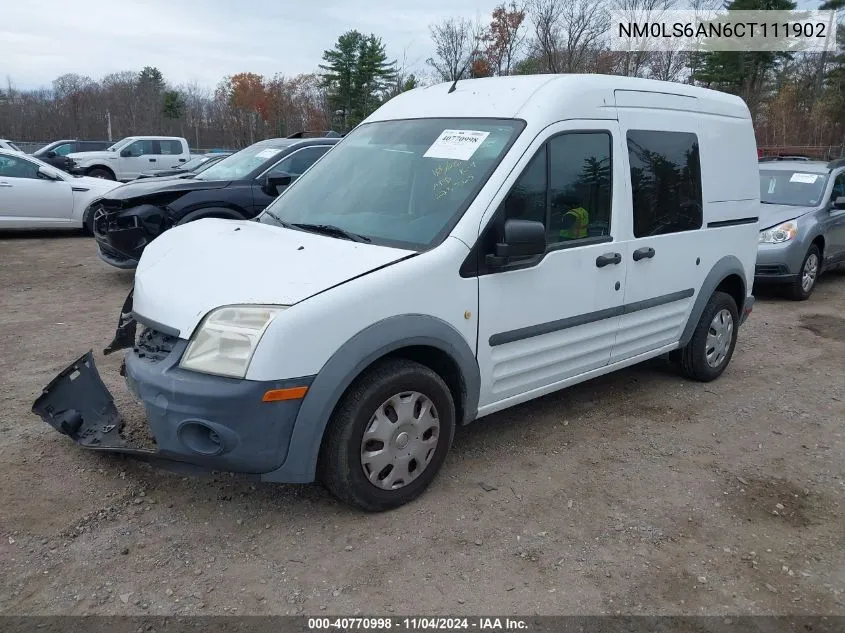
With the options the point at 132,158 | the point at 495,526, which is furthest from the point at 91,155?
the point at 495,526

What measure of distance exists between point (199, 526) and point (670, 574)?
2134 millimetres

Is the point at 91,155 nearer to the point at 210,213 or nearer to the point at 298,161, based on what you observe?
the point at 298,161

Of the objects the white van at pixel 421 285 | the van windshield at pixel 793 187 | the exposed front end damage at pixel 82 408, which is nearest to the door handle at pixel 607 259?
the white van at pixel 421 285

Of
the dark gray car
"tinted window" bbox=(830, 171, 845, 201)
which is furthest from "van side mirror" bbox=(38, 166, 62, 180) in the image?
"tinted window" bbox=(830, 171, 845, 201)

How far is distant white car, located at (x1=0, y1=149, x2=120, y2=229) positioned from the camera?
36.9 feet

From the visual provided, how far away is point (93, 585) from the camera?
2.73m

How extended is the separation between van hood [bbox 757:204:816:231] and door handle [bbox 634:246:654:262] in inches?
185

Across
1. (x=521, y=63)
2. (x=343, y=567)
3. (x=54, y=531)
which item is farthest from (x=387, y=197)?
(x=521, y=63)

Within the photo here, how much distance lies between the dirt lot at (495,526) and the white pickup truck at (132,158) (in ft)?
59.7

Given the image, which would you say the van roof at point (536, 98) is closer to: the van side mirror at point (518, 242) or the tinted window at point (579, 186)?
the tinted window at point (579, 186)

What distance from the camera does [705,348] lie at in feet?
17.0

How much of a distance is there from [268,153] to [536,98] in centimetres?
559

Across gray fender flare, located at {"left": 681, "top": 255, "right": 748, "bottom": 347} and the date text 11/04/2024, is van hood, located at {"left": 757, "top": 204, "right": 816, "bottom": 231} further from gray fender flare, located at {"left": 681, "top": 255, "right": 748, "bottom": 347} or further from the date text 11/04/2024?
the date text 11/04/2024

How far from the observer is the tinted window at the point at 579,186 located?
3770 millimetres
